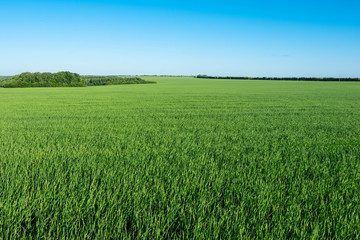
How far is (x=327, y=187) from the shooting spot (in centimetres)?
399

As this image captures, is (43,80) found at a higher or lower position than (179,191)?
higher

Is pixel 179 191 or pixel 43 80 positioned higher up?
pixel 43 80

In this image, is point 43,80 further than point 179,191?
Yes

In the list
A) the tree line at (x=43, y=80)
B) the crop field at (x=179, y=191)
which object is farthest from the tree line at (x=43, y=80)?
the crop field at (x=179, y=191)

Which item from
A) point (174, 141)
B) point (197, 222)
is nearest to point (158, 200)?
point (197, 222)

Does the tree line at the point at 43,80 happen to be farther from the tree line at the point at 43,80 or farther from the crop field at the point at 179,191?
the crop field at the point at 179,191

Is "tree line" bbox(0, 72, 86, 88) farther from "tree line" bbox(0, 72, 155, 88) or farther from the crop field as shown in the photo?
the crop field

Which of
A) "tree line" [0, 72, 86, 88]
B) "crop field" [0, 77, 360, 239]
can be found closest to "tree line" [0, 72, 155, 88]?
"tree line" [0, 72, 86, 88]

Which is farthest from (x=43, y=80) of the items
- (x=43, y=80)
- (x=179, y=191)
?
(x=179, y=191)

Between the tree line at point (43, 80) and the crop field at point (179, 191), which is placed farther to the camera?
the tree line at point (43, 80)

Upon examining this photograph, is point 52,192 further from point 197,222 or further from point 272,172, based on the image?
point 272,172

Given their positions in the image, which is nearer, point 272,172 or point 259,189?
point 259,189

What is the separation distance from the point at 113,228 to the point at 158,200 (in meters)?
0.80

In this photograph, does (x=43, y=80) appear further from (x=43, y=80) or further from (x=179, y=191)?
(x=179, y=191)
